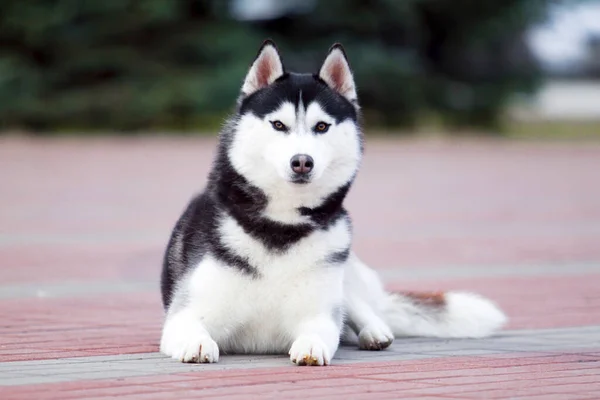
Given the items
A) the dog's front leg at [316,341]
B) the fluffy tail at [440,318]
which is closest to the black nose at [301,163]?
the dog's front leg at [316,341]

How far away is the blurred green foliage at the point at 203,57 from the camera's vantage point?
93.0 ft

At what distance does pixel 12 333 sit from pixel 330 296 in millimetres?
1742

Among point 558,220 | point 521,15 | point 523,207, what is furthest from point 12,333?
point 521,15

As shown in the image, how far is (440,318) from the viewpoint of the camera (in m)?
6.17

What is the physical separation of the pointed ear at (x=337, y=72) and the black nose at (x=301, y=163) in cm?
59

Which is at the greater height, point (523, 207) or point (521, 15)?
point (521, 15)

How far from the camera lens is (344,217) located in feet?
17.6

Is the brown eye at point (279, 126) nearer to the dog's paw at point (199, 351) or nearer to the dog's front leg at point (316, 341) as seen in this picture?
the dog's front leg at point (316, 341)

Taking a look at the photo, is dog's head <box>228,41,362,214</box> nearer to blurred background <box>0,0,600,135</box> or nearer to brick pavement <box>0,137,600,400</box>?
brick pavement <box>0,137,600,400</box>

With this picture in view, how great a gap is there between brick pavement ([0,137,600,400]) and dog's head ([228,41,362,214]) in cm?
80

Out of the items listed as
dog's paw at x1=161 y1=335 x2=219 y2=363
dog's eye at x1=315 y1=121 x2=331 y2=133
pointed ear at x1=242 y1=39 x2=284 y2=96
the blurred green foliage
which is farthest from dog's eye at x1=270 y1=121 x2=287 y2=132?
the blurred green foliage

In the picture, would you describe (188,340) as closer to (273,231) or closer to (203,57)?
(273,231)

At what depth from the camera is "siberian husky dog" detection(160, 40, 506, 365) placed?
505 cm

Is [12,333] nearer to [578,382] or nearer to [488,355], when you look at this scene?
[488,355]
